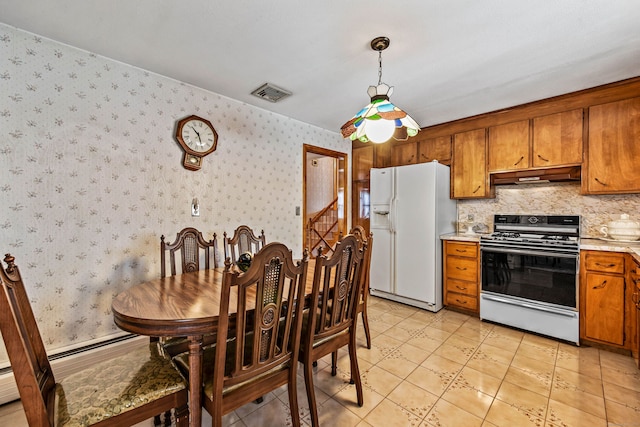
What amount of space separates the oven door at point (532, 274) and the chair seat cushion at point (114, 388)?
3032 millimetres

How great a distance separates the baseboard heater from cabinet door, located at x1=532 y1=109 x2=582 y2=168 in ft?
14.1

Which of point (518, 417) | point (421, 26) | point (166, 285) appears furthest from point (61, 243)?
point (518, 417)

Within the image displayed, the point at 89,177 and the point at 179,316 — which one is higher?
the point at 89,177

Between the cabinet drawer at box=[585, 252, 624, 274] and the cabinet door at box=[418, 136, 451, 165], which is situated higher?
the cabinet door at box=[418, 136, 451, 165]

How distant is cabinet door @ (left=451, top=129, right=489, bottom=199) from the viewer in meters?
3.38

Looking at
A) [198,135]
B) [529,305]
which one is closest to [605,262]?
[529,305]

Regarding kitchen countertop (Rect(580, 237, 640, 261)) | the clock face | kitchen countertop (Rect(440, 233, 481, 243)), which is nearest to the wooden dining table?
the clock face

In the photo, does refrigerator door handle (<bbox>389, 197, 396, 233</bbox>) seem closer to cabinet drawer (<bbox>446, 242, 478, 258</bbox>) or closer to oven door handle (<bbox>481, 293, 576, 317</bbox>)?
cabinet drawer (<bbox>446, 242, 478, 258</bbox>)

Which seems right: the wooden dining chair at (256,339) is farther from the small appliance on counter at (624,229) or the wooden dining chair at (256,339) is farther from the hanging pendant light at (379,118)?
the small appliance on counter at (624,229)

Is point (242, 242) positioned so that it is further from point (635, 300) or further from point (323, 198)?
point (323, 198)

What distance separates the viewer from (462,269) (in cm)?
328

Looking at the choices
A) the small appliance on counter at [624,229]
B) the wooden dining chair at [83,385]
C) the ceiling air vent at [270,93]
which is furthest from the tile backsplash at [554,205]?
the wooden dining chair at [83,385]

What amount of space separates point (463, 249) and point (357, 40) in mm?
2512

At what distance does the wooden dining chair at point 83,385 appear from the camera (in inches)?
37.2
